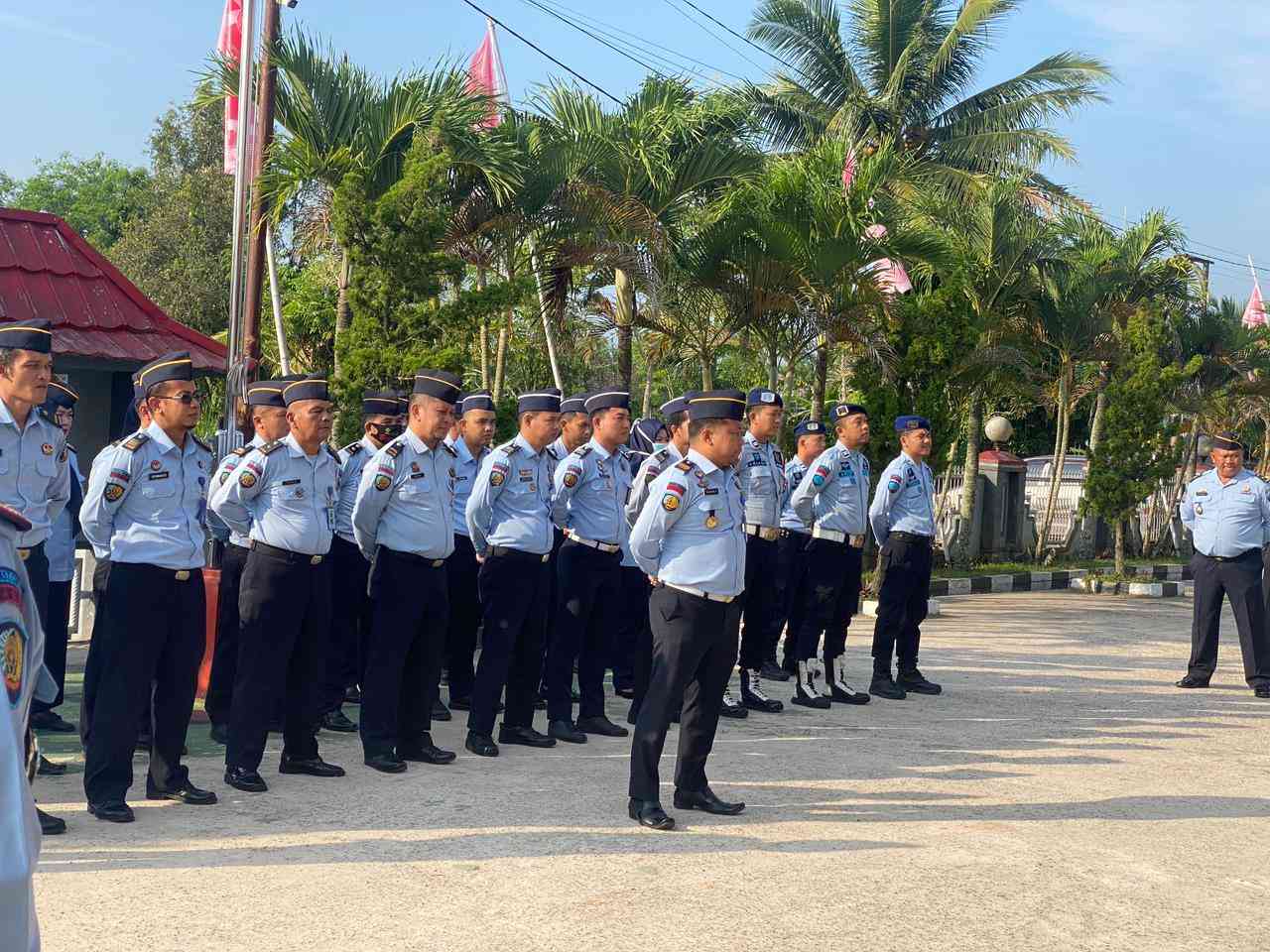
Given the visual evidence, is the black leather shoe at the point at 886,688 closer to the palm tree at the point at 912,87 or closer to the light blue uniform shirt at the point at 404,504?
the light blue uniform shirt at the point at 404,504

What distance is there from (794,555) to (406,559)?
12.8ft

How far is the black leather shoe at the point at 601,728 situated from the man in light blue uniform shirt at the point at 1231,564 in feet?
16.6

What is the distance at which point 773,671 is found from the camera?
10320 millimetres

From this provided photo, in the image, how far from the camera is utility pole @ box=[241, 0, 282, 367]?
11687 millimetres

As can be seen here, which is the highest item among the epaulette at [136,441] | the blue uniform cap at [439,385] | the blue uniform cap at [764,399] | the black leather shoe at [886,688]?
the blue uniform cap at [764,399]

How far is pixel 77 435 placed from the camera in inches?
476

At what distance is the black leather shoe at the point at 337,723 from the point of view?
7820 mm

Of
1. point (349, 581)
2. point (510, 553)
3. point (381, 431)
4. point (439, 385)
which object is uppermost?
point (439, 385)

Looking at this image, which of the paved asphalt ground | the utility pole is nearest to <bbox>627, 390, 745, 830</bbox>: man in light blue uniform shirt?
the paved asphalt ground

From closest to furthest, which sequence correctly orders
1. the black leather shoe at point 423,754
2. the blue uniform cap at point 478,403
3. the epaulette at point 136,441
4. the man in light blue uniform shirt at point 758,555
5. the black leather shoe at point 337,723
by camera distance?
1. the epaulette at point 136,441
2. the black leather shoe at point 423,754
3. the black leather shoe at point 337,723
4. the blue uniform cap at point 478,403
5. the man in light blue uniform shirt at point 758,555

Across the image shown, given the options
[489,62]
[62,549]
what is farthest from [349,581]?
[489,62]

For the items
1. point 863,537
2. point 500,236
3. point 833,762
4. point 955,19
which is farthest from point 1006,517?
point 833,762

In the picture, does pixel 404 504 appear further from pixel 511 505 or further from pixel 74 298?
pixel 74 298

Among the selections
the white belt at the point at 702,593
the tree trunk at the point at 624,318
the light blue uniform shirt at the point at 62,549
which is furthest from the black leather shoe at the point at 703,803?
the tree trunk at the point at 624,318
